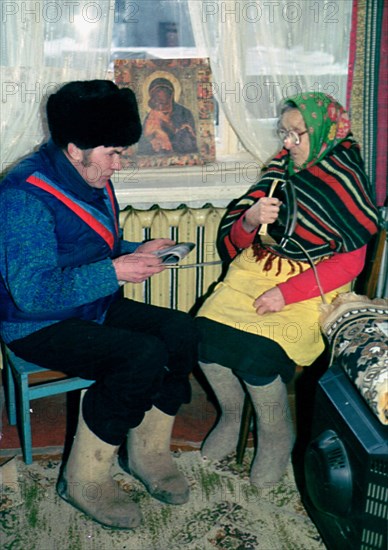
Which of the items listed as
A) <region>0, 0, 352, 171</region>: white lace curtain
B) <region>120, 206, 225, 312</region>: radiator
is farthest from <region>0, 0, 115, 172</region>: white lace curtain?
<region>120, 206, 225, 312</region>: radiator

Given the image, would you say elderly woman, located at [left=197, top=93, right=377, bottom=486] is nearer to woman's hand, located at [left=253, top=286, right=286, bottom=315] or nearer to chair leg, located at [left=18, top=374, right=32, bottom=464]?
woman's hand, located at [left=253, top=286, right=286, bottom=315]

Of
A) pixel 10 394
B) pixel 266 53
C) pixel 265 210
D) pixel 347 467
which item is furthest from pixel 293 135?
pixel 10 394

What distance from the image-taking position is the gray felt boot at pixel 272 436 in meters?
2.15

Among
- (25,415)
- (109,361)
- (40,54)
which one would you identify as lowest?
(25,415)

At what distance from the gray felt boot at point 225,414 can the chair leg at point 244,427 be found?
0.11ft

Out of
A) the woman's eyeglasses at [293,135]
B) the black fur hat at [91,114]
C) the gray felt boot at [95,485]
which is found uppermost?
the black fur hat at [91,114]

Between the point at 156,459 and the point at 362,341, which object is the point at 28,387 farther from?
the point at 362,341

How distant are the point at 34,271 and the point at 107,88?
1.77 ft

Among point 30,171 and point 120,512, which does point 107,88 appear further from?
point 120,512

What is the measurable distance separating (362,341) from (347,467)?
333 millimetres

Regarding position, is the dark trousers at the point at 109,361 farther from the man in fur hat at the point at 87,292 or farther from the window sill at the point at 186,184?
the window sill at the point at 186,184

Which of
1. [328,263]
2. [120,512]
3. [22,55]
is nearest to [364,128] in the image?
[328,263]

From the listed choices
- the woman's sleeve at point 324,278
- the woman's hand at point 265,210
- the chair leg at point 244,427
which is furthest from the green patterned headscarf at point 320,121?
the chair leg at point 244,427

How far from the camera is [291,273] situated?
2213mm
